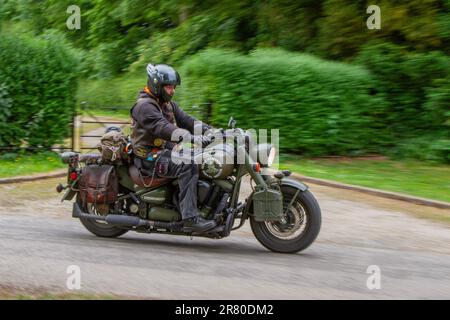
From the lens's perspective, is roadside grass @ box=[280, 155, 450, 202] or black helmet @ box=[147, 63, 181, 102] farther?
roadside grass @ box=[280, 155, 450, 202]

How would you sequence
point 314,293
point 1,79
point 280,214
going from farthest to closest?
point 1,79, point 280,214, point 314,293

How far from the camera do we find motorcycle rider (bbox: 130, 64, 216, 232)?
7258 millimetres

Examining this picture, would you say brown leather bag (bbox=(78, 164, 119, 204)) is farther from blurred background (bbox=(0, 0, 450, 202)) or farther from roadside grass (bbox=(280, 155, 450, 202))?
roadside grass (bbox=(280, 155, 450, 202))

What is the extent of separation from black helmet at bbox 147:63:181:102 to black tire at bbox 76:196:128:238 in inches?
62.6

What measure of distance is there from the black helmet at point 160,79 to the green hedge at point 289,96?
689cm

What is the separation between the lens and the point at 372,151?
613 inches

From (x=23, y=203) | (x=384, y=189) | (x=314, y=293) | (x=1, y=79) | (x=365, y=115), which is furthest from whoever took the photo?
(x=365, y=115)

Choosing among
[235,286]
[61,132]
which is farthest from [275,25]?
[235,286]
